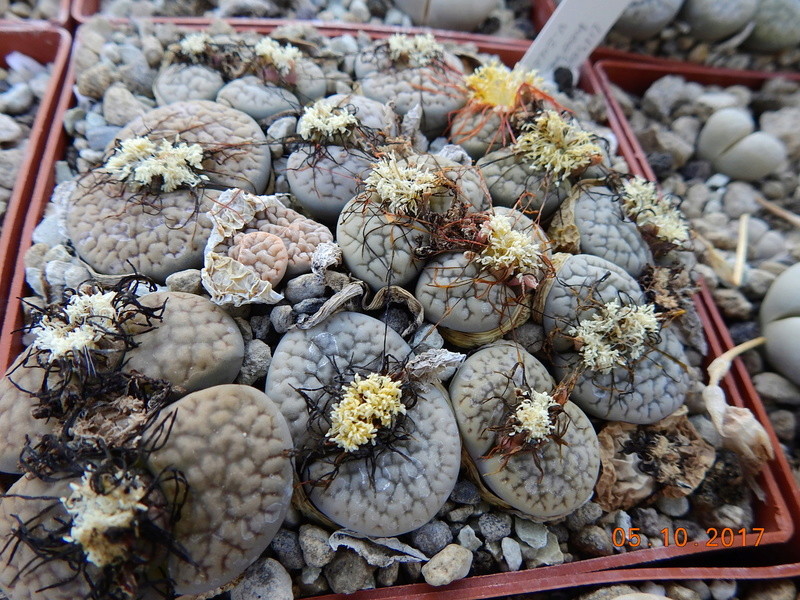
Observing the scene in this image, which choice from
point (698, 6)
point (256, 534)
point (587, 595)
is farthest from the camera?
point (698, 6)

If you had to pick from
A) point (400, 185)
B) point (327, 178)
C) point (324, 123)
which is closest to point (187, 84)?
point (324, 123)

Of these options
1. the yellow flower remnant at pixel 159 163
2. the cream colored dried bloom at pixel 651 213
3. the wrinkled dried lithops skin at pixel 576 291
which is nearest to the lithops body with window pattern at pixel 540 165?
the cream colored dried bloom at pixel 651 213

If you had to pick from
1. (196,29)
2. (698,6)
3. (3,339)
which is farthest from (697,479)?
(196,29)

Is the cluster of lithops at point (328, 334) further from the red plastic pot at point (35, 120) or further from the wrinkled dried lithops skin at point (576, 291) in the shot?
the red plastic pot at point (35, 120)

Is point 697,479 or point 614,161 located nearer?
point 697,479

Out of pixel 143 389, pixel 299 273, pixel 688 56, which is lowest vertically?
pixel 143 389

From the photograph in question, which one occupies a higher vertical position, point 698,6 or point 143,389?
point 698,6

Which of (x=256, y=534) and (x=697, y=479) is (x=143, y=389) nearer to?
(x=256, y=534)

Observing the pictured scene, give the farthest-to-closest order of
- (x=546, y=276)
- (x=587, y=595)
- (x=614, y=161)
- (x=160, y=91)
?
(x=614, y=161) < (x=160, y=91) < (x=546, y=276) < (x=587, y=595)
